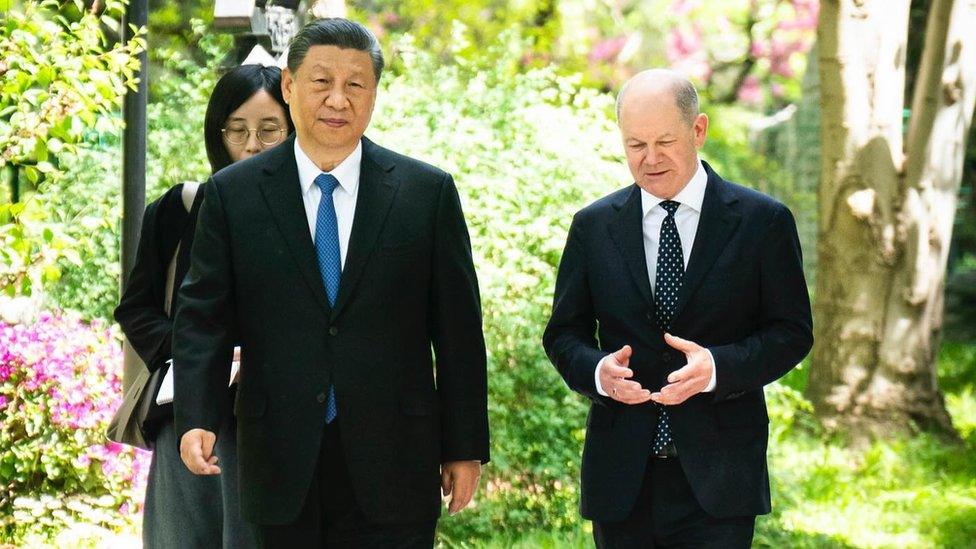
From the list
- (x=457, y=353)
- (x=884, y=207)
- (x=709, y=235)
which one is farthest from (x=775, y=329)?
(x=884, y=207)

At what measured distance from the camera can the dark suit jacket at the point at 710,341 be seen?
3.96 metres

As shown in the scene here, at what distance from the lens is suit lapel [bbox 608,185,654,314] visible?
4.04 m

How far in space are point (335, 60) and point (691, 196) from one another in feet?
3.49

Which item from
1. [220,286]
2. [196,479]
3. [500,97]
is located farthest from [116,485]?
[220,286]

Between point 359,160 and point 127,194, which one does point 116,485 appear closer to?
point 127,194

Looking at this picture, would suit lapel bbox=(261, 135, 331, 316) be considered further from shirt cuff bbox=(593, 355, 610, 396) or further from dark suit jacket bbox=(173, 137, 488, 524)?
shirt cuff bbox=(593, 355, 610, 396)

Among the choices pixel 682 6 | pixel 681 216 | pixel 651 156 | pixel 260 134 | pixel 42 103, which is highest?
pixel 682 6

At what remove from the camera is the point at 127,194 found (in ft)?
23.7

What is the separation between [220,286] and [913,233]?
8391 mm

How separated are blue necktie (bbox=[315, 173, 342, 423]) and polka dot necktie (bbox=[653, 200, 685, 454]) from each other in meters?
0.91

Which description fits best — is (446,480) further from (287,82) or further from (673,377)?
(287,82)

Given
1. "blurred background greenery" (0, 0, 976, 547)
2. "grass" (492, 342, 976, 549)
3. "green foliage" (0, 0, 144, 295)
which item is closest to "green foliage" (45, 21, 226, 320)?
Result: "blurred background greenery" (0, 0, 976, 547)

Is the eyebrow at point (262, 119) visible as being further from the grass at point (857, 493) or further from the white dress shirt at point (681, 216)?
the grass at point (857, 493)

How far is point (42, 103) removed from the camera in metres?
6.55
